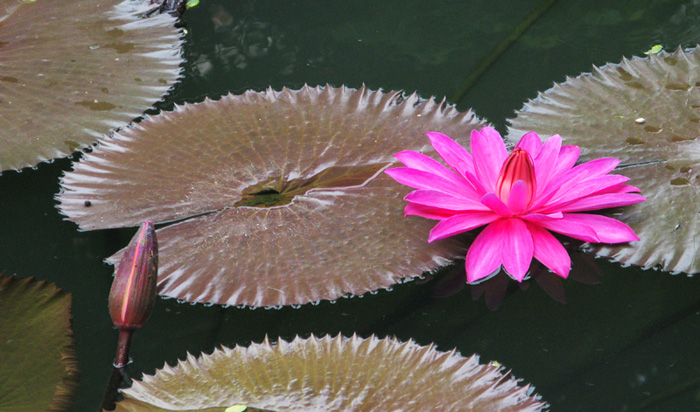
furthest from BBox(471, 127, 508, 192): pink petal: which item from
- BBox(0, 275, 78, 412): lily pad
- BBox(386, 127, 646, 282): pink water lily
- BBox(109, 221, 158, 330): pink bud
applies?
BBox(0, 275, 78, 412): lily pad

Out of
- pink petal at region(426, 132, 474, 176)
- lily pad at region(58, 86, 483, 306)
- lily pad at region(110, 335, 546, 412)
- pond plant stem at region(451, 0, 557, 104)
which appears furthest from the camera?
pond plant stem at region(451, 0, 557, 104)

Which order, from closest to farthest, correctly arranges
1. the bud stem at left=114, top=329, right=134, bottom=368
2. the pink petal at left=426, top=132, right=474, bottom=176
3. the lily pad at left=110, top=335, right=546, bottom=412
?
the lily pad at left=110, top=335, right=546, bottom=412, the bud stem at left=114, top=329, right=134, bottom=368, the pink petal at left=426, top=132, right=474, bottom=176

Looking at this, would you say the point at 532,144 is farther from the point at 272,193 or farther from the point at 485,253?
the point at 272,193

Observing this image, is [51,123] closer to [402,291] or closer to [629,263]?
[402,291]

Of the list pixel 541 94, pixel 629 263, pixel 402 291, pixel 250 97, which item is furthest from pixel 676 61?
pixel 250 97

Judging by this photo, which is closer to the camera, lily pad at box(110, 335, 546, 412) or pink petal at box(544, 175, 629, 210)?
lily pad at box(110, 335, 546, 412)

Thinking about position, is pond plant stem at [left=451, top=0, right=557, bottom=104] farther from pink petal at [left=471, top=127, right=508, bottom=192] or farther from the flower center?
the flower center

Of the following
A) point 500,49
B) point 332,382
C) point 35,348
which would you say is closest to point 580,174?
point 332,382
